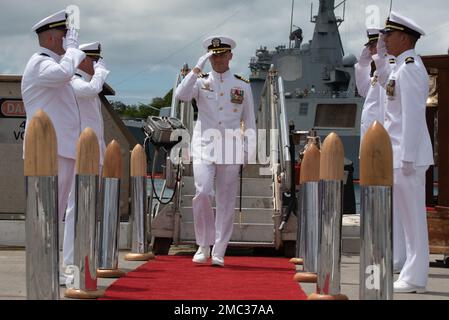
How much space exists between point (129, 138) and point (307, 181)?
401 cm

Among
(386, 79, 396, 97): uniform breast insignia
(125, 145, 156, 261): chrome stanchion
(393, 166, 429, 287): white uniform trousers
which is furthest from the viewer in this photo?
(125, 145, 156, 261): chrome stanchion

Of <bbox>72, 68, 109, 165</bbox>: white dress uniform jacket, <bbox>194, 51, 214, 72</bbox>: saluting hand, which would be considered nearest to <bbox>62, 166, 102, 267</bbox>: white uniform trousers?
<bbox>72, 68, 109, 165</bbox>: white dress uniform jacket

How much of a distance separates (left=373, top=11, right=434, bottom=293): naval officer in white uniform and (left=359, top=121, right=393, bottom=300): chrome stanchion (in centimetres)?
206

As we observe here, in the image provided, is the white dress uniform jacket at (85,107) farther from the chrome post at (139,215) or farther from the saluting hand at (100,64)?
the chrome post at (139,215)

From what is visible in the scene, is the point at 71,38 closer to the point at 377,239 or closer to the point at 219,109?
the point at 219,109

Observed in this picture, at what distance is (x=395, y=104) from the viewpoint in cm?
674

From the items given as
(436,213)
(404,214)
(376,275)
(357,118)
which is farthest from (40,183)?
(357,118)

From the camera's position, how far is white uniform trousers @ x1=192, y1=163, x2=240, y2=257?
27.9 feet

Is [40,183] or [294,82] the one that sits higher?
[294,82]

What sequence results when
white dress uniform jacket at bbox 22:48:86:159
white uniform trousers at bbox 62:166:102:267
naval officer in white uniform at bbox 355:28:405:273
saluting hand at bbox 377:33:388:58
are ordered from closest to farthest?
1. white dress uniform jacket at bbox 22:48:86:159
2. white uniform trousers at bbox 62:166:102:267
3. saluting hand at bbox 377:33:388:58
4. naval officer in white uniform at bbox 355:28:405:273

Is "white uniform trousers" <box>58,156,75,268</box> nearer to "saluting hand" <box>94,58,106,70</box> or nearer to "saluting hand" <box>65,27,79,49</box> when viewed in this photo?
"saluting hand" <box>65,27,79,49</box>

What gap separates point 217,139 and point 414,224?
2602 millimetres

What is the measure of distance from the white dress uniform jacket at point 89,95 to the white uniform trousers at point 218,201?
101 centimetres
